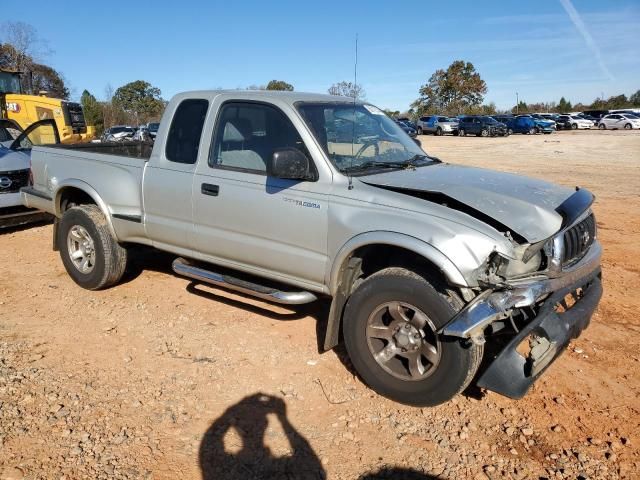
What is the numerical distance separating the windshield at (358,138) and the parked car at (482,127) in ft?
131

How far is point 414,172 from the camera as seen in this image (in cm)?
422

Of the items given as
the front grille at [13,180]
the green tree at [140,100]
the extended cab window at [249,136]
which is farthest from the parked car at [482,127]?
the extended cab window at [249,136]

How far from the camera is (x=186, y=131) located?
482cm

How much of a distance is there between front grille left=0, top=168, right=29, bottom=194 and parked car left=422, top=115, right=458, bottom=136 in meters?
41.5

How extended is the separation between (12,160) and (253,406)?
22.2ft

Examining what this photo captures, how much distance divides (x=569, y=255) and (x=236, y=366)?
249cm

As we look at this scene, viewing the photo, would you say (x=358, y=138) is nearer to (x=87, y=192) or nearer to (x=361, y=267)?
(x=361, y=267)

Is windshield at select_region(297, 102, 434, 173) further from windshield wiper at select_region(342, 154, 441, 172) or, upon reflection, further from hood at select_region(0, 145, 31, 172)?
hood at select_region(0, 145, 31, 172)

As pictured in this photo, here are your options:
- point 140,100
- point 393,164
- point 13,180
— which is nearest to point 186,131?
point 393,164

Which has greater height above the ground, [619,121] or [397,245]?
[619,121]

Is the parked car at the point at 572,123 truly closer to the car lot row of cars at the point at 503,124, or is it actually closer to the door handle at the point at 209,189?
the car lot row of cars at the point at 503,124

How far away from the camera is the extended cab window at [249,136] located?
4.26 m

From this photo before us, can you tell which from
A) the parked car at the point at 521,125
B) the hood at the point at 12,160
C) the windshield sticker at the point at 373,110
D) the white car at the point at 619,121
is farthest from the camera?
the white car at the point at 619,121

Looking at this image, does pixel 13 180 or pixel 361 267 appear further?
pixel 13 180
